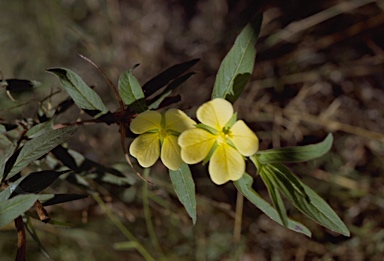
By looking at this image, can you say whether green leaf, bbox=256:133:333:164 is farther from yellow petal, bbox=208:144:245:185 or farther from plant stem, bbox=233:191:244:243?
plant stem, bbox=233:191:244:243

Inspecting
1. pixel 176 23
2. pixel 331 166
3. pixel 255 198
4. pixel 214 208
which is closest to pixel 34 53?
pixel 176 23

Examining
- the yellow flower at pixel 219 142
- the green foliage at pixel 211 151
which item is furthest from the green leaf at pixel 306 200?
the yellow flower at pixel 219 142

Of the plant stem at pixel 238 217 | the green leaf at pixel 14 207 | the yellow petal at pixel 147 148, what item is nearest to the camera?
the green leaf at pixel 14 207

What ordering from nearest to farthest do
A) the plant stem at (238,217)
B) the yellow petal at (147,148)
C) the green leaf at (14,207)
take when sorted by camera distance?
the green leaf at (14,207) → the yellow petal at (147,148) → the plant stem at (238,217)

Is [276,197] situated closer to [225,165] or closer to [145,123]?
[225,165]

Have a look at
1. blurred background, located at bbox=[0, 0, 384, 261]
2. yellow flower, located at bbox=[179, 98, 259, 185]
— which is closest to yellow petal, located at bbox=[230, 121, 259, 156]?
yellow flower, located at bbox=[179, 98, 259, 185]

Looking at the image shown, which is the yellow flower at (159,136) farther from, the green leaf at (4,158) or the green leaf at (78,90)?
the green leaf at (4,158)

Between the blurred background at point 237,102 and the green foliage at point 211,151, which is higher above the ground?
the green foliage at point 211,151

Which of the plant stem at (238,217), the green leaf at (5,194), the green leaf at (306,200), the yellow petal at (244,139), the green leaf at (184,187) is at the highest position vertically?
the yellow petal at (244,139)
